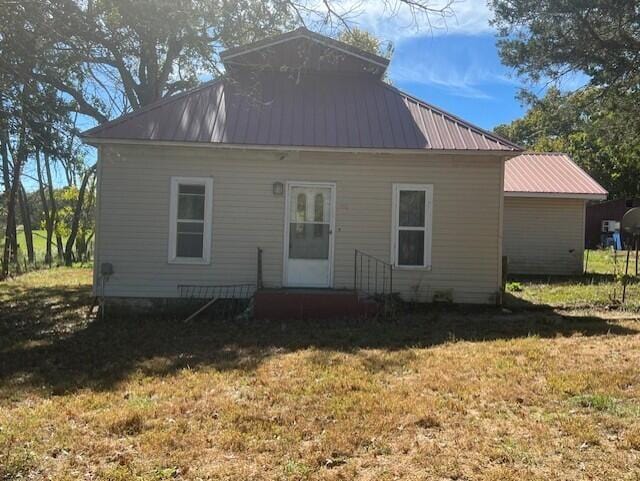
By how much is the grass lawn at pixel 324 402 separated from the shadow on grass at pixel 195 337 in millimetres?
43

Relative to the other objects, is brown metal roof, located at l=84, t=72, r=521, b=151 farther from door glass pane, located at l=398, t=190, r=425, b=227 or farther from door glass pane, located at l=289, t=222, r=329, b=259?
door glass pane, located at l=289, t=222, r=329, b=259

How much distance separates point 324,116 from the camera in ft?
35.2

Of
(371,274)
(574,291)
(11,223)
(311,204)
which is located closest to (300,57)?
(311,204)

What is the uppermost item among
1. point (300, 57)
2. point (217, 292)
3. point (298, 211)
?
point (300, 57)

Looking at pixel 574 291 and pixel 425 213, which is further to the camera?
pixel 574 291

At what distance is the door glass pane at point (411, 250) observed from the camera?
10.3 m

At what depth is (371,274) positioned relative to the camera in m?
10.3

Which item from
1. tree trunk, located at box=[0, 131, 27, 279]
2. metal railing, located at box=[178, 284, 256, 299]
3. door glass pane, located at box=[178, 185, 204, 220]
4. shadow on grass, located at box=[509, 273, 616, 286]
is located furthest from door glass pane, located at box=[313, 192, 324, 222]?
shadow on grass, located at box=[509, 273, 616, 286]

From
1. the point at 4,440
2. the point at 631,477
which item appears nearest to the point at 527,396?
the point at 631,477

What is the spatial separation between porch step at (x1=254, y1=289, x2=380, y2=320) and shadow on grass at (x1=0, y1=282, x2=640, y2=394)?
1.13 ft

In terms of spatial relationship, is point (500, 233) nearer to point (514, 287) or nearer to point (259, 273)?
point (514, 287)

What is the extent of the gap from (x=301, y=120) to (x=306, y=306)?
3.53 meters

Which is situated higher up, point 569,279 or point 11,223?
point 11,223

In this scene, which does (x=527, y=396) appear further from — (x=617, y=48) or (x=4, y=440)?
(x=617, y=48)
